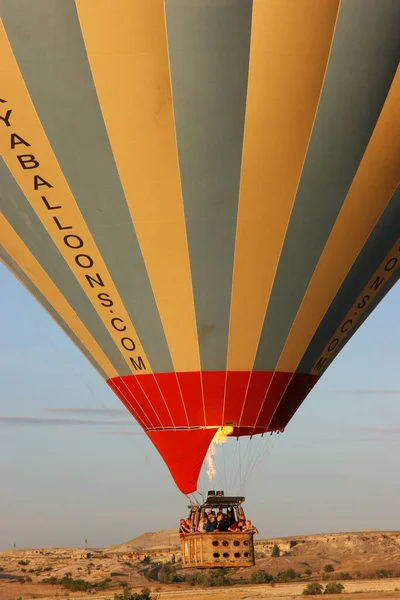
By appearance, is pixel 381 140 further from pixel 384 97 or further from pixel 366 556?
pixel 366 556

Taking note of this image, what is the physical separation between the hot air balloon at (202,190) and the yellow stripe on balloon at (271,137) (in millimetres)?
27

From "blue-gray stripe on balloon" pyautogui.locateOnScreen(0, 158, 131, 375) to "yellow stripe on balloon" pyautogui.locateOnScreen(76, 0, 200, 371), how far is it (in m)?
1.48

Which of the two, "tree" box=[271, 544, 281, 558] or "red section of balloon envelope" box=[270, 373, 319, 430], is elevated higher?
"tree" box=[271, 544, 281, 558]

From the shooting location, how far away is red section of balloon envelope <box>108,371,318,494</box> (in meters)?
18.9

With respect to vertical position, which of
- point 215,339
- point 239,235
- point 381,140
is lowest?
point 215,339

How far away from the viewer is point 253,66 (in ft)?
52.9

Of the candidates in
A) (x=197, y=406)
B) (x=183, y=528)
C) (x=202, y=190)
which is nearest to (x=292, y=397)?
(x=197, y=406)

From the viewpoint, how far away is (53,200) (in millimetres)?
17875

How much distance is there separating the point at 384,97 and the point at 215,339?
5.06 metres

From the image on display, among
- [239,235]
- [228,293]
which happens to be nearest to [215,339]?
[228,293]

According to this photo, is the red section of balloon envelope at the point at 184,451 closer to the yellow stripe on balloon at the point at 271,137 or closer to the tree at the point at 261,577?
the yellow stripe on balloon at the point at 271,137

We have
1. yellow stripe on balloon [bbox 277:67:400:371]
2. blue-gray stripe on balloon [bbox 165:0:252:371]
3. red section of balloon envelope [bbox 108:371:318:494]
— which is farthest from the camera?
red section of balloon envelope [bbox 108:371:318:494]

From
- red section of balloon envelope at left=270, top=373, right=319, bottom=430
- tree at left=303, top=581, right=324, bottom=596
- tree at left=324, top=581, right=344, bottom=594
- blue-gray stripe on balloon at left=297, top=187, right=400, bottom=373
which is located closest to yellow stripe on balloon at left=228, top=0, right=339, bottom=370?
red section of balloon envelope at left=270, top=373, right=319, bottom=430

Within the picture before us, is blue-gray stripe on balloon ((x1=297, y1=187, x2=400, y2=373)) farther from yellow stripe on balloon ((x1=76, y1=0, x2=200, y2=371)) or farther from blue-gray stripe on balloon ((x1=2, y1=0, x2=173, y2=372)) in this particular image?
blue-gray stripe on balloon ((x1=2, y1=0, x2=173, y2=372))
